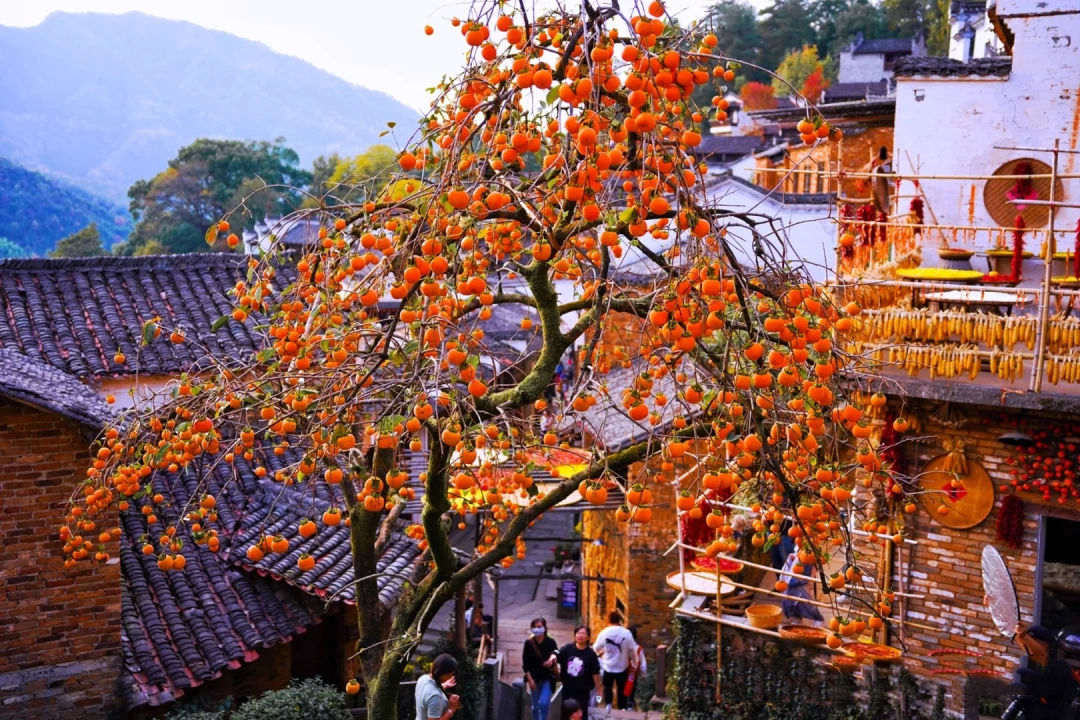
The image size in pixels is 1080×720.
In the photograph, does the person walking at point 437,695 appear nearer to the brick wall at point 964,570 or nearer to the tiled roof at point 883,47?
the brick wall at point 964,570

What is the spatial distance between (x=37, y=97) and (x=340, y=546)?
128m

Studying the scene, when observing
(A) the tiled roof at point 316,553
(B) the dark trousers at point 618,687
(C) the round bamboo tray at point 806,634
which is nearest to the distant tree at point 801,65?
(B) the dark trousers at point 618,687

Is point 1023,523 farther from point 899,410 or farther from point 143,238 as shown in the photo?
point 143,238

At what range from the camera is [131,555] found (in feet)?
32.3

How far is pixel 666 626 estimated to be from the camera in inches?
642

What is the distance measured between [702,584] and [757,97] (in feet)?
130

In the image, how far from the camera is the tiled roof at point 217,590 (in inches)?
350

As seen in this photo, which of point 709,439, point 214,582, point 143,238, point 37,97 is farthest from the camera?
point 37,97

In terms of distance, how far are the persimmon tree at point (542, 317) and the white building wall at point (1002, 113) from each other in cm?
781

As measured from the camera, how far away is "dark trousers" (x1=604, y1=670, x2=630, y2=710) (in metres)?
11.5

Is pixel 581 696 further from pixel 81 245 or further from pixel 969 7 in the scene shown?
pixel 81 245

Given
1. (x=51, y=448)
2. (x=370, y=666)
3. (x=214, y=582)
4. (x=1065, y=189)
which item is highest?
(x=1065, y=189)

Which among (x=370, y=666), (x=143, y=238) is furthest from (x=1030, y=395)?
(x=143, y=238)

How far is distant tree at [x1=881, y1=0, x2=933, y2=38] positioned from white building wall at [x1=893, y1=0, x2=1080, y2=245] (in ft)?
114
